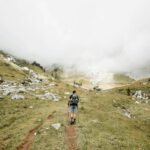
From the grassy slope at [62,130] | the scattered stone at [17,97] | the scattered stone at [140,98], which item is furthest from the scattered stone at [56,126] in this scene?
the scattered stone at [140,98]

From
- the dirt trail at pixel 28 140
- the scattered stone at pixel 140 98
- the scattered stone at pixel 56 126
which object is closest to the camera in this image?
the dirt trail at pixel 28 140

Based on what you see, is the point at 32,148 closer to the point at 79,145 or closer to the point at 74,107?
the point at 79,145

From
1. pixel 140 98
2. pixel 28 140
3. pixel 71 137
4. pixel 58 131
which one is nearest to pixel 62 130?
pixel 58 131

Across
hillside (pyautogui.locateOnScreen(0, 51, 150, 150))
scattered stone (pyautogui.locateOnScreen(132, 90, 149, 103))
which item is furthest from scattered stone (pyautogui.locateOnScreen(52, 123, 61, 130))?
scattered stone (pyautogui.locateOnScreen(132, 90, 149, 103))

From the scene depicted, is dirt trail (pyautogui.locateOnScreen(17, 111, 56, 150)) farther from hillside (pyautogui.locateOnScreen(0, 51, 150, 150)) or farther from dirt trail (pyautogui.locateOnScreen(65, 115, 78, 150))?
dirt trail (pyautogui.locateOnScreen(65, 115, 78, 150))

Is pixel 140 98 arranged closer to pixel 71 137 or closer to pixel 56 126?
pixel 56 126

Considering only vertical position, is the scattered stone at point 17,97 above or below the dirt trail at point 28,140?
above

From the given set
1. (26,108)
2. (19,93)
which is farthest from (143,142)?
(19,93)

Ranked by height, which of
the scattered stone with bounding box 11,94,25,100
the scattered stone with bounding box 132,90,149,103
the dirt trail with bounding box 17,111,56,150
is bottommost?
the dirt trail with bounding box 17,111,56,150

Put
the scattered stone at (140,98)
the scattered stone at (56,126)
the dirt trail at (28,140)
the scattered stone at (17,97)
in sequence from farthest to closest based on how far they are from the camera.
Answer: the scattered stone at (140,98), the scattered stone at (17,97), the scattered stone at (56,126), the dirt trail at (28,140)

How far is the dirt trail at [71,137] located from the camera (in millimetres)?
35369

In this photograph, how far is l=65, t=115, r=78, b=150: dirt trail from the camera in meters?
35.4

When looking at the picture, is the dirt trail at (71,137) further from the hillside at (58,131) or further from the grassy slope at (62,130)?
the grassy slope at (62,130)

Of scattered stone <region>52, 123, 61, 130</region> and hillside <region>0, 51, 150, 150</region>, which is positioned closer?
hillside <region>0, 51, 150, 150</region>
